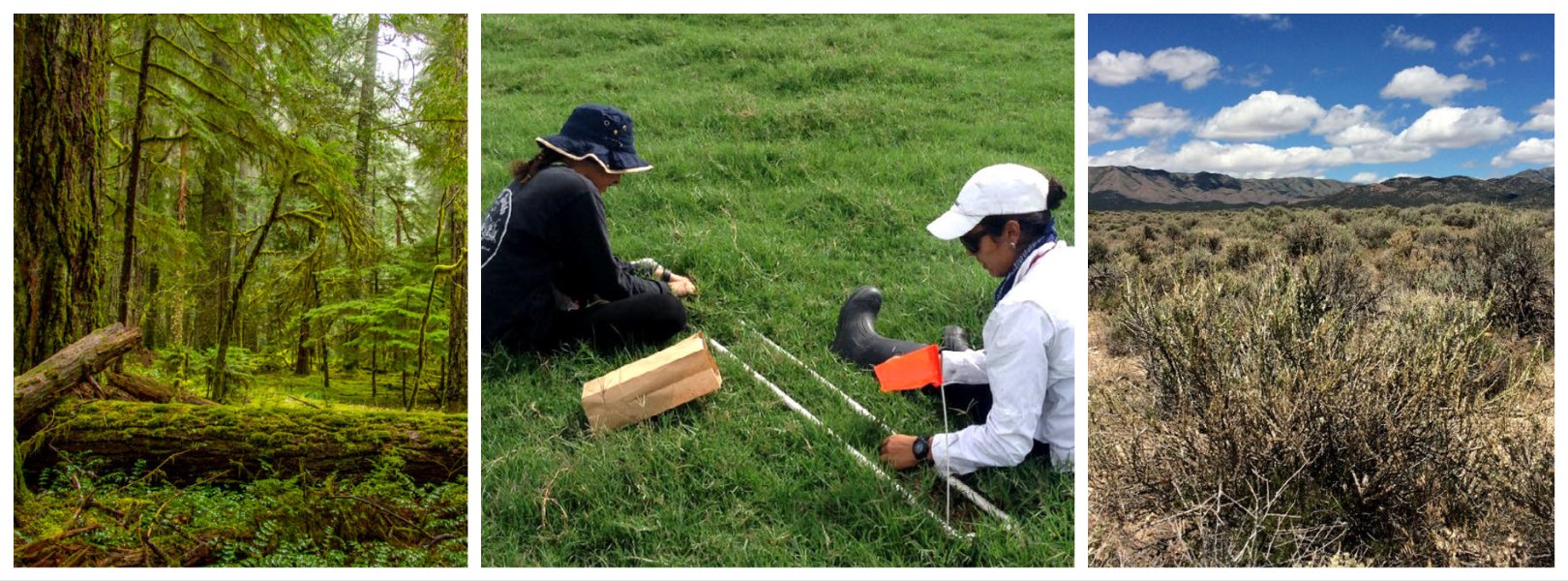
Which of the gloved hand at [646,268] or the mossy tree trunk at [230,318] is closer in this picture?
the mossy tree trunk at [230,318]

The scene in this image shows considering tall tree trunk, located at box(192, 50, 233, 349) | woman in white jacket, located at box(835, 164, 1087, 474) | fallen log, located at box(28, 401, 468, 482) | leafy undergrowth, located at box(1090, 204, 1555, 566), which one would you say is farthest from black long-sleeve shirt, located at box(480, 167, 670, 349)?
leafy undergrowth, located at box(1090, 204, 1555, 566)

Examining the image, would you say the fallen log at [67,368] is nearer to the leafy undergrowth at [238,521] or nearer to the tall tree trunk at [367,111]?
the leafy undergrowth at [238,521]

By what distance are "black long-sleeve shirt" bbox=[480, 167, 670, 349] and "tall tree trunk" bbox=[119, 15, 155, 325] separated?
45.6 inches

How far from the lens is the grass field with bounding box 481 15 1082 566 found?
2529 mm

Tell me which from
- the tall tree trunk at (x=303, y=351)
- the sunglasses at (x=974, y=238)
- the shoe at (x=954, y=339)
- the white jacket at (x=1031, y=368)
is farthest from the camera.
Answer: the shoe at (x=954, y=339)

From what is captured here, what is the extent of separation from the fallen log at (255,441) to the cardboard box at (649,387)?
0.48m

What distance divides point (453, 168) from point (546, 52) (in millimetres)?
1763

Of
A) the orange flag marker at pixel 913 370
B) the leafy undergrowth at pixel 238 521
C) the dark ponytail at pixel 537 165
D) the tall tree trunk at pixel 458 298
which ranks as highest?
the dark ponytail at pixel 537 165

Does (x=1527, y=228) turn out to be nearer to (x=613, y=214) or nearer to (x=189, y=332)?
(x=613, y=214)

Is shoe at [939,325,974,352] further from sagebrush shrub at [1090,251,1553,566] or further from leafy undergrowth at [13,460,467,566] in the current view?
leafy undergrowth at [13,460,467,566]

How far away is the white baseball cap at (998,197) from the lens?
2.57 meters

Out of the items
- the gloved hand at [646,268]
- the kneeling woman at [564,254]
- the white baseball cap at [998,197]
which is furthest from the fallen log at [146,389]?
the white baseball cap at [998,197]

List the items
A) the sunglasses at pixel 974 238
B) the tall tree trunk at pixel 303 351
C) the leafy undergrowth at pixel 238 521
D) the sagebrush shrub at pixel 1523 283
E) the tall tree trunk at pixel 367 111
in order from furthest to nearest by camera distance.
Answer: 1. the sagebrush shrub at pixel 1523 283
2. the tall tree trunk at pixel 303 351
3. the tall tree trunk at pixel 367 111
4. the leafy undergrowth at pixel 238 521
5. the sunglasses at pixel 974 238
